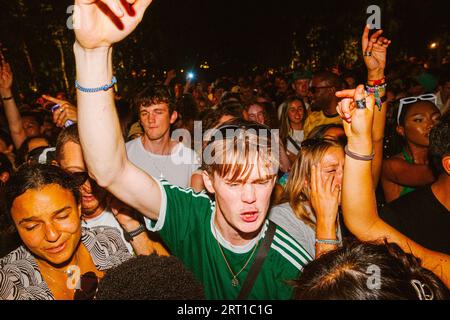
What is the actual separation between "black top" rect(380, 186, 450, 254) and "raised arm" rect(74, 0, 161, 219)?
175 cm

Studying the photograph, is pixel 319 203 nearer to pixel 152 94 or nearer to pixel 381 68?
pixel 381 68

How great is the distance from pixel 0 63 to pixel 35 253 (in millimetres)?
3448

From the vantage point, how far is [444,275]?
5.75 ft

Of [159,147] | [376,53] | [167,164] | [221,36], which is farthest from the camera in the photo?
[221,36]

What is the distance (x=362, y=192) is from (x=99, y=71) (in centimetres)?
144

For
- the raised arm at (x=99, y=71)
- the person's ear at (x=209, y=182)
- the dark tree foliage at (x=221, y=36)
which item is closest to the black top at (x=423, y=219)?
the person's ear at (x=209, y=182)

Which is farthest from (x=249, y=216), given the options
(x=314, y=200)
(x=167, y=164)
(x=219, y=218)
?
(x=167, y=164)

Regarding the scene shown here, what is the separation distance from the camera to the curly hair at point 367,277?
4.39 feet

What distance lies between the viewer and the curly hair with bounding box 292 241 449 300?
1339mm

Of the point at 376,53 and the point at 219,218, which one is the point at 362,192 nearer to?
the point at 219,218

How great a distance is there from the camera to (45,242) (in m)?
1.94

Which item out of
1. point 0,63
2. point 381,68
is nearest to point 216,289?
point 381,68

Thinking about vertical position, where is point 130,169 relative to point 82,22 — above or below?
below

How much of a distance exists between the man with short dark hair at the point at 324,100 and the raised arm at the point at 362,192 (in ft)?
11.4
